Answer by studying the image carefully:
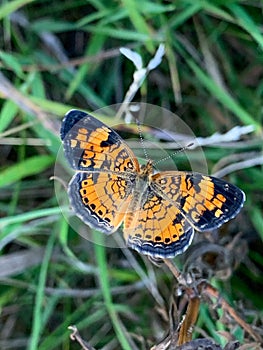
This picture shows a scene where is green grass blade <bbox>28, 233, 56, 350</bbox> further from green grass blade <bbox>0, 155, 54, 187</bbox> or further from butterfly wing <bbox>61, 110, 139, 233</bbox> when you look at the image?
butterfly wing <bbox>61, 110, 139, 233</bbox>

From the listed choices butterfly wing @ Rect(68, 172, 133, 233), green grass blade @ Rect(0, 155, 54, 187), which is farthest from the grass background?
butterfly wing @ Rect(68, 172, 133, 233)

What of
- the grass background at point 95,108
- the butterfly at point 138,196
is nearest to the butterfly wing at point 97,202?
the butterfly at point 138,196

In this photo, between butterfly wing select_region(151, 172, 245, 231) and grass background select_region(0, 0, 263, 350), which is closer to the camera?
butterfly wing select_region(151, 172, 245, 231)

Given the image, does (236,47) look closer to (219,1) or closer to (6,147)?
(219,1)

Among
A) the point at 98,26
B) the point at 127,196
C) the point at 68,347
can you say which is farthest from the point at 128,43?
the point at 68,347

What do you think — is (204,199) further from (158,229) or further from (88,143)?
(88,143)

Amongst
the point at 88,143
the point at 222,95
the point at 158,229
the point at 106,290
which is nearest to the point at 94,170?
the point at 88,143

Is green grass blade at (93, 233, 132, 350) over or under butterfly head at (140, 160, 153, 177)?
under

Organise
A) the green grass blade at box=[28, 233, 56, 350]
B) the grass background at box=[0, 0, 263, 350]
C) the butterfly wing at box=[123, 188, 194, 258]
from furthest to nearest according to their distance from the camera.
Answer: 1. the grass background at box=[0, 0, 263, 350]
2. the green grass blade at box=[28, 233, 56, 350]
3. the butterfly wing at box=[123, 188, 194, 258]
